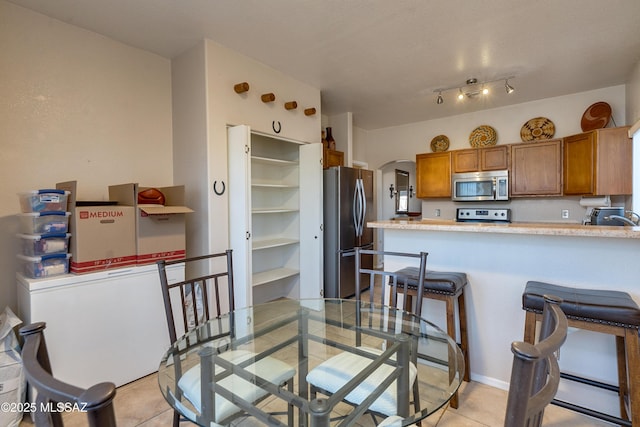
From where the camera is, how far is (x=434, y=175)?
5109 millimetres

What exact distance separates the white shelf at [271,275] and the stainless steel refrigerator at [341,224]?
0.53 meters

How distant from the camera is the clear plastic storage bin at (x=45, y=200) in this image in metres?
1.98

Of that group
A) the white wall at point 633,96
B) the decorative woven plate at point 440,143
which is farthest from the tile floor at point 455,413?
the decorative woven plate at point 440,143

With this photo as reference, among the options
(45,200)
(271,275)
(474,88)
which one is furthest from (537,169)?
(45,200)

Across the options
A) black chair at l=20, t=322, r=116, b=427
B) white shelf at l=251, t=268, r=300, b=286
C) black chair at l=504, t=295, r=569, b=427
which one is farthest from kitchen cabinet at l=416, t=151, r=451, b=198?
black chair at l=20, t=322, r=116, b=427

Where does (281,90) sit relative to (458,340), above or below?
above

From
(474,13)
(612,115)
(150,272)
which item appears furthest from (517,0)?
(150,272)

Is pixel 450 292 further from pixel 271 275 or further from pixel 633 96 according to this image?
pixel 633 96

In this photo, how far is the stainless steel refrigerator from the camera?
3.99 m

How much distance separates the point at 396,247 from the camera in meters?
2.55

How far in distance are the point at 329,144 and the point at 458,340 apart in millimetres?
3109

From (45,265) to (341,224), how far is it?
2.87m

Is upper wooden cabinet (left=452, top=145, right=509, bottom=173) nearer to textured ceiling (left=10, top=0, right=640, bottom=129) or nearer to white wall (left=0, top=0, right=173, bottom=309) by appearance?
textured ceiling (left=10, top=0, right=640, bottom=129)

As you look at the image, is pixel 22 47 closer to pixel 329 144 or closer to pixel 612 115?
pixel 329 144
